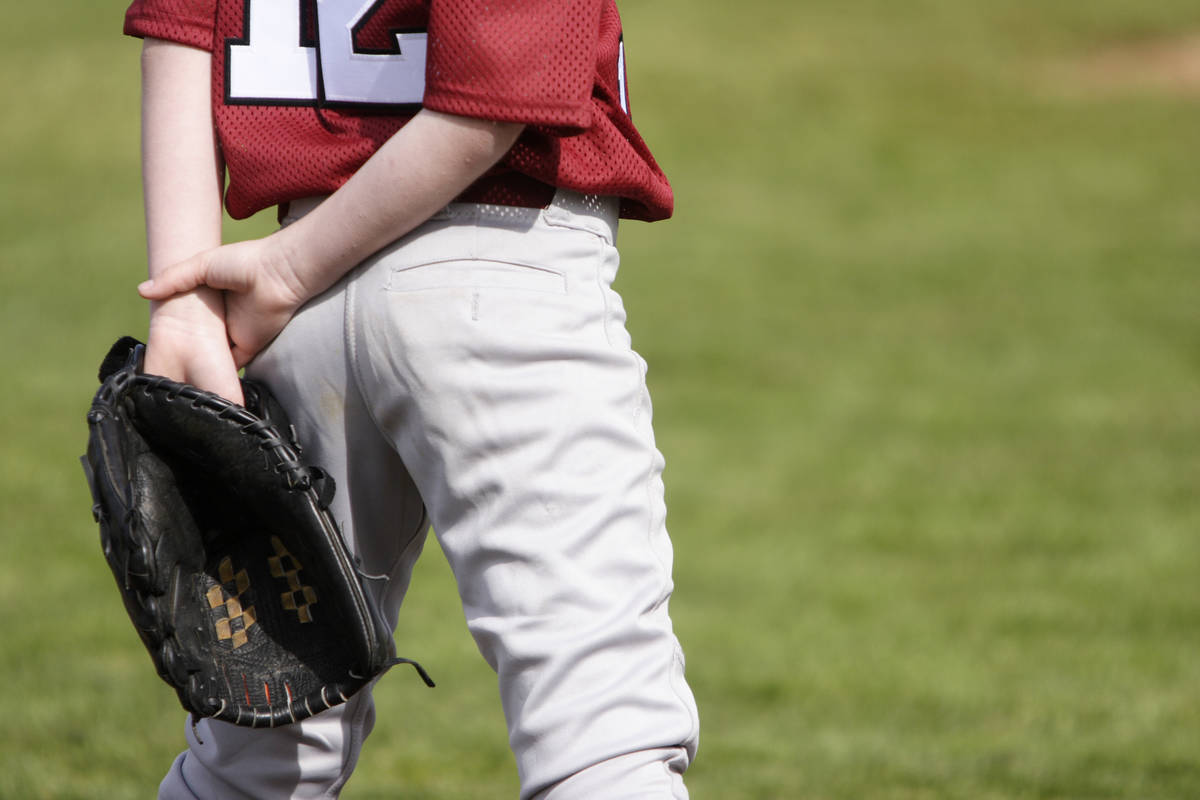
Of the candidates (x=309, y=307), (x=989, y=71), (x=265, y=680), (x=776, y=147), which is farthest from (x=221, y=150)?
(x=989, y=71)

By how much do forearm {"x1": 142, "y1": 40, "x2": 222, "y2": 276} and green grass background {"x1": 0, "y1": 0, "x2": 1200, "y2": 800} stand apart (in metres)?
1.40

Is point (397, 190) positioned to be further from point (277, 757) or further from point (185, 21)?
point (277, 757)

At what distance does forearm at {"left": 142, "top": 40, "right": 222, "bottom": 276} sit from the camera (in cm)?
141

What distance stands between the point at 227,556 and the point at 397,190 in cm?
48

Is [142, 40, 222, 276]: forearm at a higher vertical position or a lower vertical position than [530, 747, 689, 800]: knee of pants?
higher

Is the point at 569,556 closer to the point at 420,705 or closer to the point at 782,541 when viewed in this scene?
the point at 420,705

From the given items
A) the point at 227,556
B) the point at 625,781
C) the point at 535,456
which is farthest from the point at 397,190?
the point at 625,781

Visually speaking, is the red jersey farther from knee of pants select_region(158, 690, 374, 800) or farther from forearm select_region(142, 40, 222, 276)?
knee of pants select_region(158, 690, 374, 800)

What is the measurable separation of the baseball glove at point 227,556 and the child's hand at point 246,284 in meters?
0.07

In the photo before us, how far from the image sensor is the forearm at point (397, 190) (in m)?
1.23

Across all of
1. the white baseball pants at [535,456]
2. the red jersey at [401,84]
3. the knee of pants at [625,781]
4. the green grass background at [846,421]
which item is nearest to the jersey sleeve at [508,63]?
the red jersey at [401,84]

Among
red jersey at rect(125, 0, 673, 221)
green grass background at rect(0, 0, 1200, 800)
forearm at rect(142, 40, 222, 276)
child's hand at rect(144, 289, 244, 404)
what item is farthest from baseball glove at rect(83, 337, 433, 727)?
green grass background at rect(0, 0, 1200, 800)

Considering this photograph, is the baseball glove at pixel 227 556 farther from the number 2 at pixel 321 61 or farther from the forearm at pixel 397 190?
the number 2 at pixel 321 61

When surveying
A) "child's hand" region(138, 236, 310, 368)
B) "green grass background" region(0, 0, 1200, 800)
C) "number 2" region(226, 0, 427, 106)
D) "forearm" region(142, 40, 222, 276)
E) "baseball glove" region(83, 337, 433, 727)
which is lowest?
"green grass background" region(0, 0, 1200, 800)
